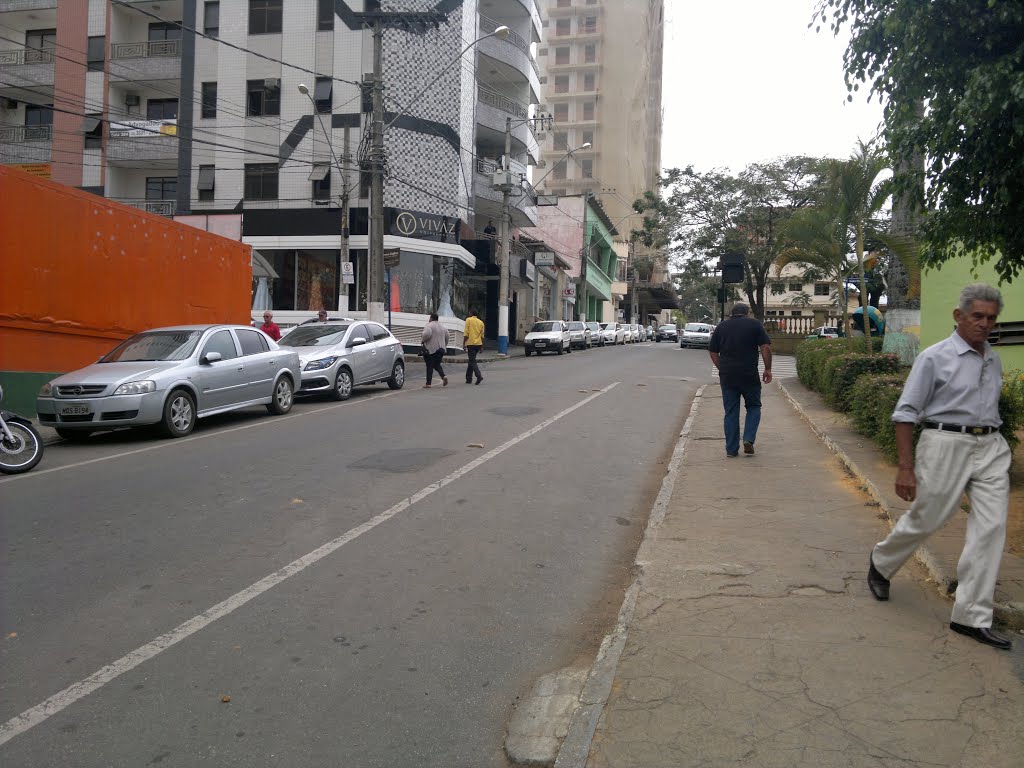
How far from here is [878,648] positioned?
404 centimetres

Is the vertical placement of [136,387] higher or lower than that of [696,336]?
lower

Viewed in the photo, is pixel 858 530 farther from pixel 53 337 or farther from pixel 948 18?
pixel 53 337

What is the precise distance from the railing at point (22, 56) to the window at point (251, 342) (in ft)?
92.3

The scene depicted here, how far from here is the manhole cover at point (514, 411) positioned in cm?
1350

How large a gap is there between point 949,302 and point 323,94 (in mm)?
24981

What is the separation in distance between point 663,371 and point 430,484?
17.8 m

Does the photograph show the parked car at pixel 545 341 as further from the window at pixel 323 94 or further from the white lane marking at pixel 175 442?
the white lane marking at pixel 175 442

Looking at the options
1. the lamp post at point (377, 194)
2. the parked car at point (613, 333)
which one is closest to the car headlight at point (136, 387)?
the lamp post at point (377, 194)

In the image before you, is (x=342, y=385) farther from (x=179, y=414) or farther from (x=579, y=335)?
(x=579, y=335)

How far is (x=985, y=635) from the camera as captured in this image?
13.2ft

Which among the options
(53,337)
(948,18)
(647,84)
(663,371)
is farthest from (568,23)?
(948,18)

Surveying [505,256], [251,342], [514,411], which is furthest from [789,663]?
[505,256]

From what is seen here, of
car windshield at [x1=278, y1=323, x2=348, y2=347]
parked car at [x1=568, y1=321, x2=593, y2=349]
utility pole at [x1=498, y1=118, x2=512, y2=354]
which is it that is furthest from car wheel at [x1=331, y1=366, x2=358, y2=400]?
parked car at [x1=568, y1=321, x2=593, y2=349]

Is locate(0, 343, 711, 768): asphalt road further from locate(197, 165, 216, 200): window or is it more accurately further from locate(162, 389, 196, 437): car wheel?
locate(197, 165, 216, 200): window
